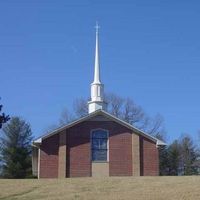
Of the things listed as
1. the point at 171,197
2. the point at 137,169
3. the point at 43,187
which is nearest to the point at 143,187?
the point at 171,197

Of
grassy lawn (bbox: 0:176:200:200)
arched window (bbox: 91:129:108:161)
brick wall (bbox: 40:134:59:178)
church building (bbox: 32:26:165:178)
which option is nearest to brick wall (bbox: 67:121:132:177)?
church building (bbox: 32:26:165:178)

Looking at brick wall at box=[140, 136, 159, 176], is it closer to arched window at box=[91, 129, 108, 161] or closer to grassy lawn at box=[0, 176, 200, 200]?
arched window at box=[91, 129, 108, 161]

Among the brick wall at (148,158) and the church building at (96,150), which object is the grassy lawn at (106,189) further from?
the brick wall at (148,158)

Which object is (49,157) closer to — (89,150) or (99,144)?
(89,150)

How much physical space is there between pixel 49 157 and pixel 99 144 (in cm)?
369

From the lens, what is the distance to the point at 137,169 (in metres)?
40.9

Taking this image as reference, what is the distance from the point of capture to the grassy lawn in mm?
25344

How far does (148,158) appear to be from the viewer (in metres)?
41.5

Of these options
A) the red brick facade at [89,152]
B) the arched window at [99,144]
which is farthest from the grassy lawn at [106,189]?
the arched window at [99,144]

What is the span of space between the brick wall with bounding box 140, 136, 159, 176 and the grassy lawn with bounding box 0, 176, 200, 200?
10.1 m

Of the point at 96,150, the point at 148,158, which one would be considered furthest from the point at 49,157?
the point at 148,158

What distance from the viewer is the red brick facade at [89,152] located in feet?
133

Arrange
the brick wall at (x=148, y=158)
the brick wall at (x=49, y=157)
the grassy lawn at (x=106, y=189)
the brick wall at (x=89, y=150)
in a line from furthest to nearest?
the brick wall at (x=148, y=158) → the brick wall at (x=89, y=150) → the brick wall at (x=49, y=157) → the grassy lawn at (x=106, y=189)

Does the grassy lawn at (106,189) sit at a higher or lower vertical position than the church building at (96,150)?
lower
